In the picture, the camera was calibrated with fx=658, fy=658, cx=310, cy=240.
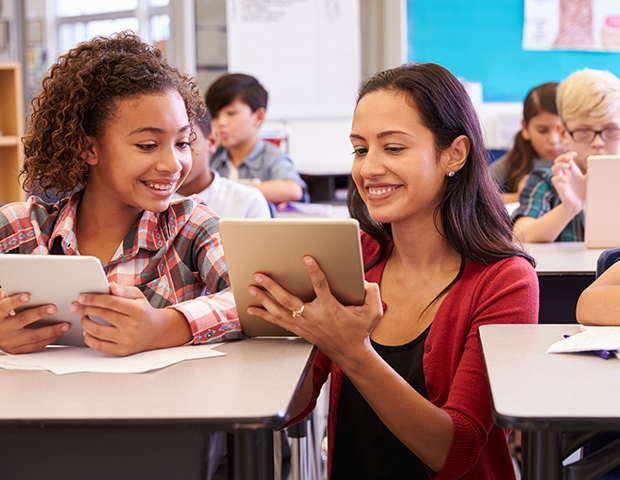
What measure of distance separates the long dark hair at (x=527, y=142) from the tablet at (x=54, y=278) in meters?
2.35

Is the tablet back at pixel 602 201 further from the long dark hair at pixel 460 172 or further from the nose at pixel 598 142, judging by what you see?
the long dark hair at pixel 460 172

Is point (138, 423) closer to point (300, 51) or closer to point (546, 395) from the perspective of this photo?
point (546, 395)

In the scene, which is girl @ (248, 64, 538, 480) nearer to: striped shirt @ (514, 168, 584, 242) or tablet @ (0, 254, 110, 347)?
tablet @ (0, 254, 110, 347)

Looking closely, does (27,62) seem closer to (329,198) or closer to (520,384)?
(329,198)

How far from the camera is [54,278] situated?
0.90 meters

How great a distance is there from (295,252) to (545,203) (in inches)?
65.6

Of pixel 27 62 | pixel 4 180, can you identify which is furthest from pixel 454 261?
pixel 27 62

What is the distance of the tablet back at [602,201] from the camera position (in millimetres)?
1840

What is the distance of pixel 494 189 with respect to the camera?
48.8 inches

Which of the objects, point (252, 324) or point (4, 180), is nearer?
point (252, 324)

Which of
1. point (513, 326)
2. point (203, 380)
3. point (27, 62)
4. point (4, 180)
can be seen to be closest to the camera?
point (203, 380)

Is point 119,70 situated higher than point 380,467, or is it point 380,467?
point 119,70

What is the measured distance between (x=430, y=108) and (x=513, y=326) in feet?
1.31

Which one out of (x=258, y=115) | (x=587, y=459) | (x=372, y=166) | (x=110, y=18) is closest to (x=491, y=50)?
(x=258, y=115)
